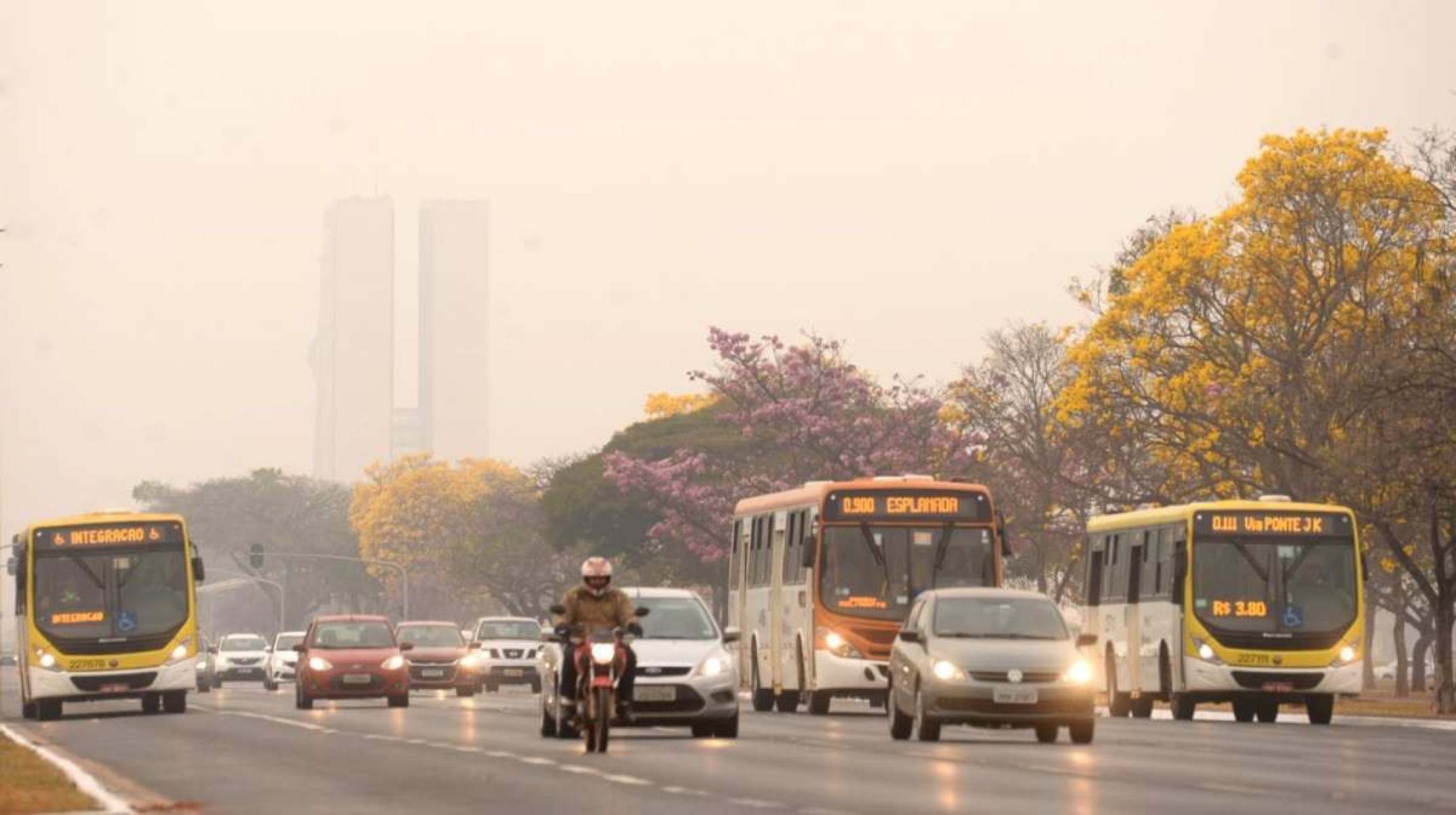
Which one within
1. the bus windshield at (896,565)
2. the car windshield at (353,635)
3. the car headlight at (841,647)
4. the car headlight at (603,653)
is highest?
the bus windshield at (896,565)

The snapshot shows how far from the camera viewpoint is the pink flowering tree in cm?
8362

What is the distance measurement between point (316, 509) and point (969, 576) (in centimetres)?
15061

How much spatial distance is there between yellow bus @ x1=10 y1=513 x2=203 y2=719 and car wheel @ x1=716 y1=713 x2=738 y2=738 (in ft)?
48.8

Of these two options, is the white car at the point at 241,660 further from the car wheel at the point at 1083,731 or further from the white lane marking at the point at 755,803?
the white lane marking at the point at 755,803

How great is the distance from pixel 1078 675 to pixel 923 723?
66.1 inches

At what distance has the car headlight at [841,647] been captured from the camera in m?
41.8

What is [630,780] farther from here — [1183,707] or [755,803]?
[1183,707]

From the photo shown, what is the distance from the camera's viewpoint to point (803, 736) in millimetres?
33219

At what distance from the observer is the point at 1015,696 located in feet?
101

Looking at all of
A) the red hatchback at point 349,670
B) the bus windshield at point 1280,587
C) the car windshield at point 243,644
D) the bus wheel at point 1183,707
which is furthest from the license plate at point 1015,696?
the car windshield at point 243,644

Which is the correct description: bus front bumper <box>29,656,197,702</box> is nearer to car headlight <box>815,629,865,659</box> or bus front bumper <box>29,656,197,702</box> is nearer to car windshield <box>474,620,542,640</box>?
car headlight <box>815,629,865,659</box>

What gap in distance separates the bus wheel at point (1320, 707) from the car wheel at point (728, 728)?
39.9ft

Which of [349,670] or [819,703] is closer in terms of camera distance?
[819,703]

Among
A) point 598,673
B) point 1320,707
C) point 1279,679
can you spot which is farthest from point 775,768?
point 1320,707
